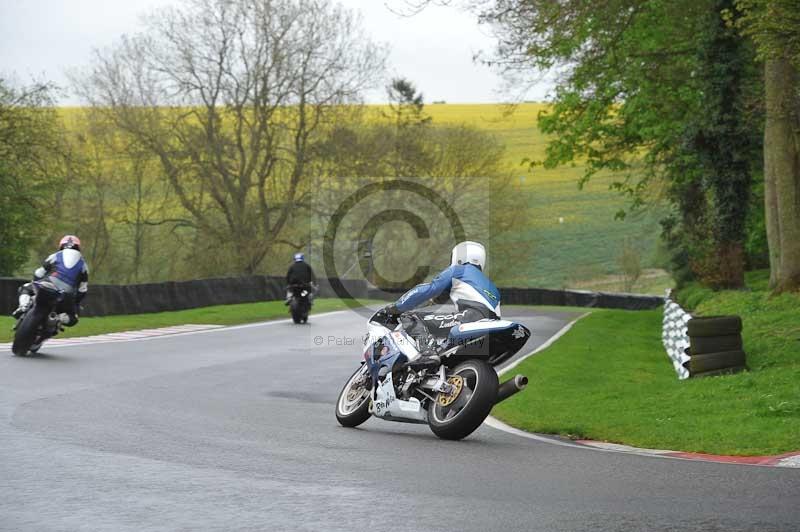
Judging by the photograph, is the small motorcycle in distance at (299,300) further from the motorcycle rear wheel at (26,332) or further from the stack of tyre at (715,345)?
the stack of tyre at (715,345)

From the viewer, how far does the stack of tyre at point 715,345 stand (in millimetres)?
16156

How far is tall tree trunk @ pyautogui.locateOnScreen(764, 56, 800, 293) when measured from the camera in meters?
25.4

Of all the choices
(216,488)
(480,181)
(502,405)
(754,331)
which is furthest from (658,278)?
(216,488)

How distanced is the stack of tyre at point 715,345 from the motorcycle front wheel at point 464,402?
6.70m

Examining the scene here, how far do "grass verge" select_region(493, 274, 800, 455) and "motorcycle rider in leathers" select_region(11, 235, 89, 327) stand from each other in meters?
7.15

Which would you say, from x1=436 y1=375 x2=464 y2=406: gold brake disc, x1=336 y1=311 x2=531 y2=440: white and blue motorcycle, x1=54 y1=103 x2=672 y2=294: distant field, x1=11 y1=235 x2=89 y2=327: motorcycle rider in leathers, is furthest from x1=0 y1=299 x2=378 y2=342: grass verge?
x1=54 y1=103 x2=672 y2=294: distant field

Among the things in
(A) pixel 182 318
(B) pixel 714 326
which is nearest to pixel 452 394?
(B) pixel 714 326

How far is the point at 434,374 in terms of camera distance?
10.7 metres

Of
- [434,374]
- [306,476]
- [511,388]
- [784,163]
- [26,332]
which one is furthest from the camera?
[784,163]

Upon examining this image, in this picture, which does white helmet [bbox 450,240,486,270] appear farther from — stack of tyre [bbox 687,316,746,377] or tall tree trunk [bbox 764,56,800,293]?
tall tree trunk [bbox 764,56,800,293]

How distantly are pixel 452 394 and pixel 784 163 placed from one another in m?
18.0

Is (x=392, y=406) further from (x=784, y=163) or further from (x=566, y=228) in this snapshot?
(x=566, y=228)

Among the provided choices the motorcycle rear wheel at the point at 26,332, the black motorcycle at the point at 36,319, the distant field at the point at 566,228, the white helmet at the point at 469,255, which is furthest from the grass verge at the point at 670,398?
the distant field at the point at 566,228

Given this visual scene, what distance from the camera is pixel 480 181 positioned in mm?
76000
